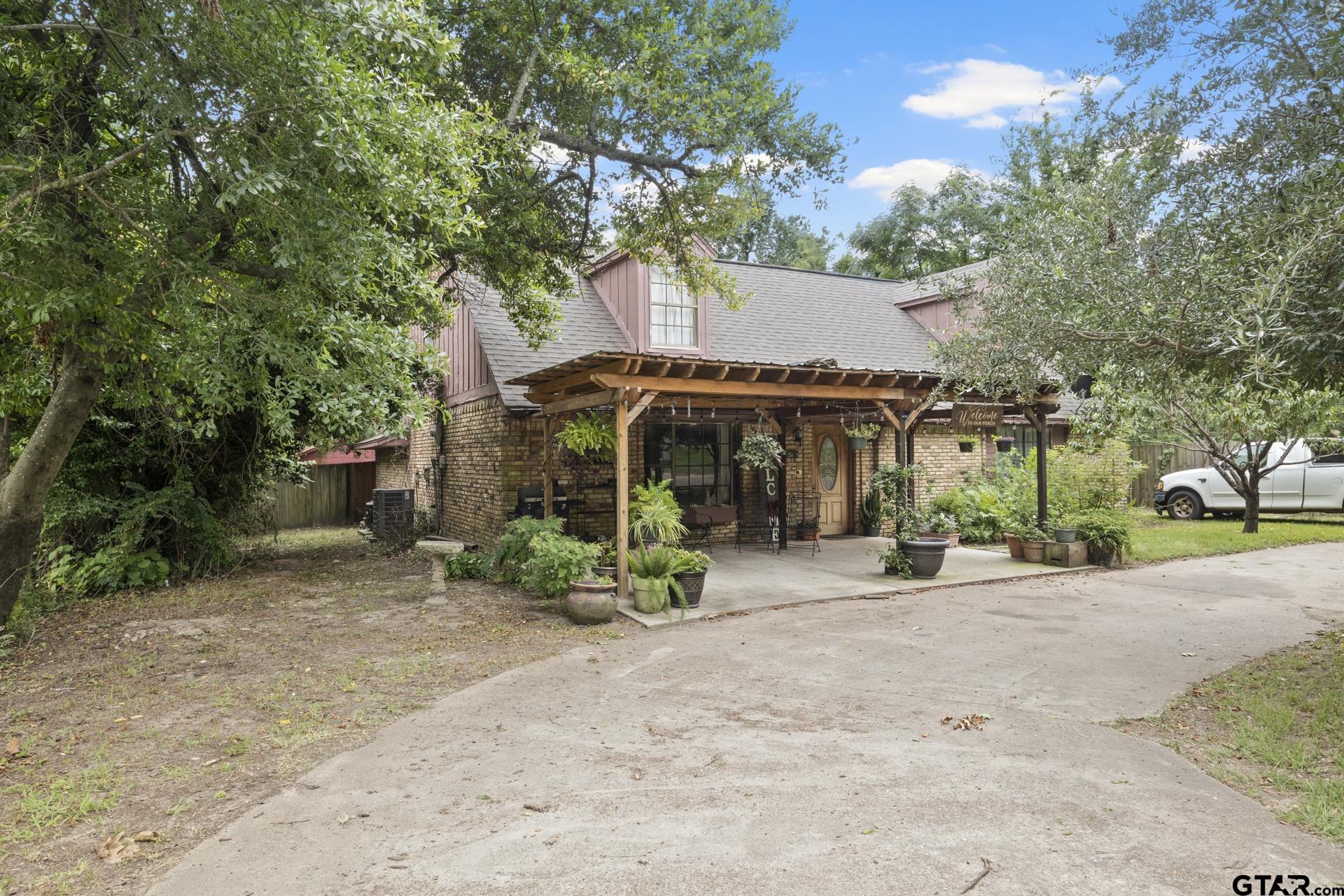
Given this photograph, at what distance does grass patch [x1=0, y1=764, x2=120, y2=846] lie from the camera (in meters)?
3.57

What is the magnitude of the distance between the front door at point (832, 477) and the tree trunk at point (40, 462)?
11142 mm

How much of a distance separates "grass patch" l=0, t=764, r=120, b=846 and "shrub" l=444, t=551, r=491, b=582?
248 inches

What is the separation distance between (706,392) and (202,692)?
5804 millimetres

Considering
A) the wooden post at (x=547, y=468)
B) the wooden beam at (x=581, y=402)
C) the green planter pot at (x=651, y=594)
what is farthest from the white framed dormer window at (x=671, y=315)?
the green planter pot at (x=651, y=594)

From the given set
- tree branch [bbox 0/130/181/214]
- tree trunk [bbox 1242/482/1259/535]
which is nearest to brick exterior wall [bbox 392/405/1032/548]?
tree trunk [bbox 1242/482/1259/535]

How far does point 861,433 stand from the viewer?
520 inches

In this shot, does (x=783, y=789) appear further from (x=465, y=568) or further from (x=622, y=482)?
(x=465, y=568)

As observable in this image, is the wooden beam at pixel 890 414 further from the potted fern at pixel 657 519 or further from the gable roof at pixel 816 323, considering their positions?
the potted fern at pixel 657 519

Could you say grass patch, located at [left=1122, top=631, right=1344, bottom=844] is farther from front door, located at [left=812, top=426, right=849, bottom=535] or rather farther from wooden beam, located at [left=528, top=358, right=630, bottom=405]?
front door, located at [left=812, top=426, right=849, bottom=535]

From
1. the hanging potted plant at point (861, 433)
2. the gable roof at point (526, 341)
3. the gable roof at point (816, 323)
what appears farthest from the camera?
the gable roof at point (816, 323)

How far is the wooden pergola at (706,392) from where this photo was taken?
8656mm

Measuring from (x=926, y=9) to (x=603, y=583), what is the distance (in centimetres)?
748

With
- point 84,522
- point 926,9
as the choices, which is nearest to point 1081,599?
point 926,9

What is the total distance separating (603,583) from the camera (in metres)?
8.04
